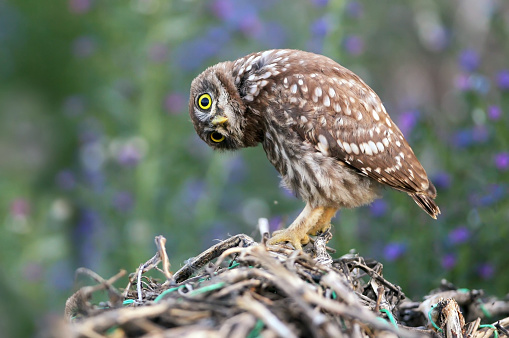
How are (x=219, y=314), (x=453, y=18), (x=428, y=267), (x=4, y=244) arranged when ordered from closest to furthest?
(x=219, y=314)
(x=428, y=267)
(x=4, y=244)
(x=453, y=18)

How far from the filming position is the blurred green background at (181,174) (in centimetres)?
350

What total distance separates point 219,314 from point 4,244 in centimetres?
292

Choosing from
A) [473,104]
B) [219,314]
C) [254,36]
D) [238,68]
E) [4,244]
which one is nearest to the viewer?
[219,314]

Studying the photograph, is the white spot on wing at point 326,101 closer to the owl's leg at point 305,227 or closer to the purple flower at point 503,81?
the owl's leg at point 305,227

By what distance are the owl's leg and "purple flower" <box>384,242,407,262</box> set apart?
56cm

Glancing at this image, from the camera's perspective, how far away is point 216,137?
2.97 meters

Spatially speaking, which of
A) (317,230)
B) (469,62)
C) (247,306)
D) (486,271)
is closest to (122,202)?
(317,230)

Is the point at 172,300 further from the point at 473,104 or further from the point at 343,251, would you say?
the point at 473,104

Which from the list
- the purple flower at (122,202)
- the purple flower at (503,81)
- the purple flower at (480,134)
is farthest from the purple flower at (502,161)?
the purple flower at (122,202)

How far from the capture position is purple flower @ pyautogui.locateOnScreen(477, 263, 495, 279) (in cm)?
330

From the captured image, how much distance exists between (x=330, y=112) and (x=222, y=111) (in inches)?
19.2

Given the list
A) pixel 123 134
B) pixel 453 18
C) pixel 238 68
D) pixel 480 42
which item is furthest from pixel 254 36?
pixel 453 18

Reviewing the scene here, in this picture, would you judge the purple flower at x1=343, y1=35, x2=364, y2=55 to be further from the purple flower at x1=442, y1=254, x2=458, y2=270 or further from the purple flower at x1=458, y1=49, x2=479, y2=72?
the purple flower at x1=442, y1=254, x2=458, y2=270

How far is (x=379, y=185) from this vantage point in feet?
9.74
